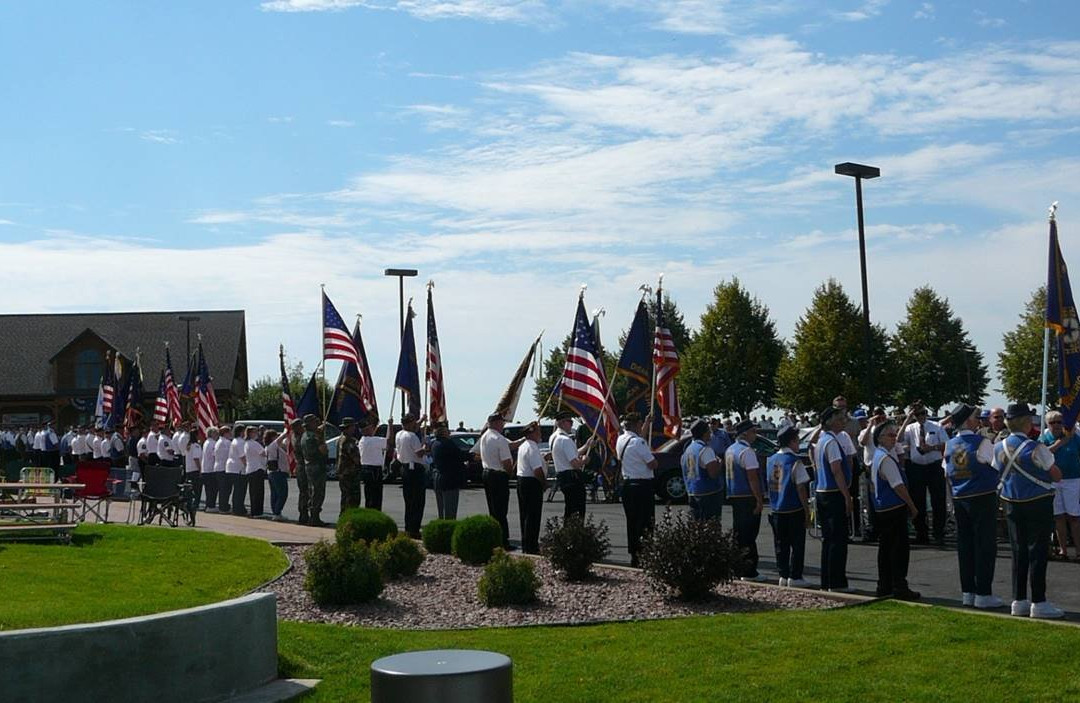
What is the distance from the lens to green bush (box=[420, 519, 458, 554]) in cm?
1576

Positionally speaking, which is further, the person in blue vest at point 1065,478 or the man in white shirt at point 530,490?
the man in white shirt at point 530,490

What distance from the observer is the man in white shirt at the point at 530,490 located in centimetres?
1683

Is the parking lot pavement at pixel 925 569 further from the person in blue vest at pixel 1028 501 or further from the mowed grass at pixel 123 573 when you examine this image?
the mowed grass at pixel 123 573

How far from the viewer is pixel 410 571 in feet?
45.5

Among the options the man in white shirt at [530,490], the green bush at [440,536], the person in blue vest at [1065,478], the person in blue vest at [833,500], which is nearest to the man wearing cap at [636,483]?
the man in white shirt at [530,490]

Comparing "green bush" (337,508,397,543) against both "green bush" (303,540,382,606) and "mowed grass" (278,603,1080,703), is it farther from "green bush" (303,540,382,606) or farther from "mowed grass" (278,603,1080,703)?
"mowed grass" (278,603,1080,703)

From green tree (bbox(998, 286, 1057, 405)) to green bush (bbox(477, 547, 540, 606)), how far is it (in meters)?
64.8

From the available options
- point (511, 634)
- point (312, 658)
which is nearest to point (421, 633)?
point (511, 634)

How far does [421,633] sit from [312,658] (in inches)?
57.8

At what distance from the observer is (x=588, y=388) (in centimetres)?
2030

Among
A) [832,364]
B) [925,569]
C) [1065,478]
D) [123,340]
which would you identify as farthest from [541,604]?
[123,340]

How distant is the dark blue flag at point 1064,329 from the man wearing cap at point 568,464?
19.8ft

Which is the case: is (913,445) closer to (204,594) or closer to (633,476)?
(633,476)

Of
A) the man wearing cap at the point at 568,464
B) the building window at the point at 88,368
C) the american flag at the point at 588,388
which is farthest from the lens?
the building window at the point at 88,368
